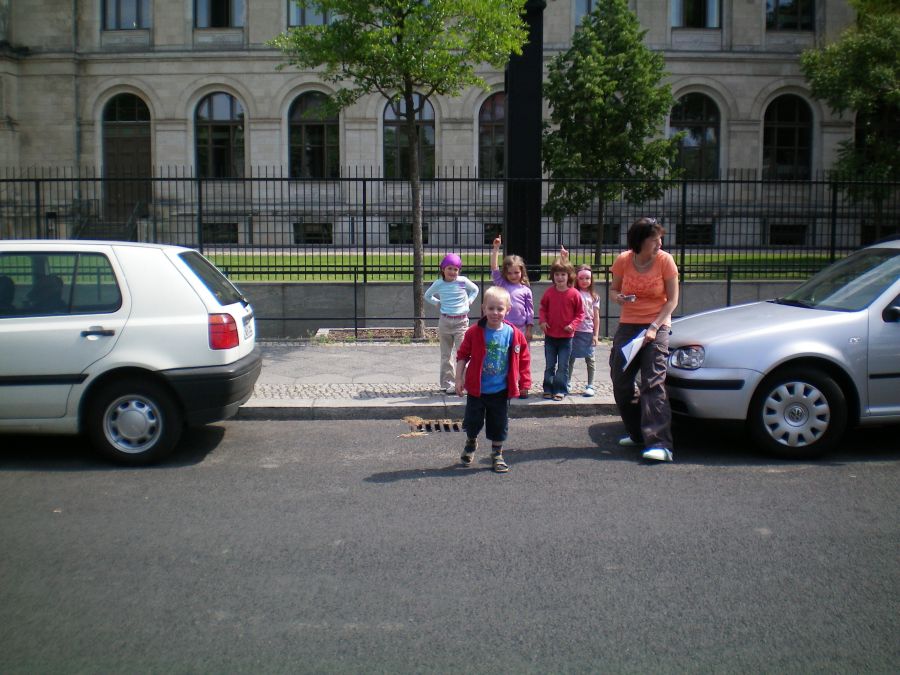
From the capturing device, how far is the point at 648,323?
6.77 meters

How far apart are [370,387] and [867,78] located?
20.8m

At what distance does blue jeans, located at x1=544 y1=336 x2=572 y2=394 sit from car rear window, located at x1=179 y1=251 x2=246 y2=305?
3112 millimetres

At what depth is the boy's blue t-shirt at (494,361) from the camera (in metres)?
6.26

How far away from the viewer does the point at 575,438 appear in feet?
24.7

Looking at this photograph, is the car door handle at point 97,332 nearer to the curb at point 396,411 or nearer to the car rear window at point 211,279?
the car rear window at point 211,279

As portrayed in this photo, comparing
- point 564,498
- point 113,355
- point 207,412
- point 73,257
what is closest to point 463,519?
point 564,498

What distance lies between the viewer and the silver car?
6.54 meters

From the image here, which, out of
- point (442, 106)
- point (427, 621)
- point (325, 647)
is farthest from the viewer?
point (442, 106)

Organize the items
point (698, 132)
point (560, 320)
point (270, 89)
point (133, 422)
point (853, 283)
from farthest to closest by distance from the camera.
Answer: point (698, 132)
point (270, 89)
point (560, 320)
point (853, 283)
point (133, 422)

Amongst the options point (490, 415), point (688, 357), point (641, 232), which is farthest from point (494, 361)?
point (688, 357)

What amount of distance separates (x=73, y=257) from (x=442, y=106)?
26365 millimetres

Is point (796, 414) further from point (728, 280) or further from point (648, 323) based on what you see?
point (728, 280)

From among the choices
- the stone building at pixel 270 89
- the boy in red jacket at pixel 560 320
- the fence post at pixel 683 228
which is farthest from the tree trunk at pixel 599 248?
the stone building at pixel 270 89

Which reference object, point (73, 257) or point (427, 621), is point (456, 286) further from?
point (427, 621)
